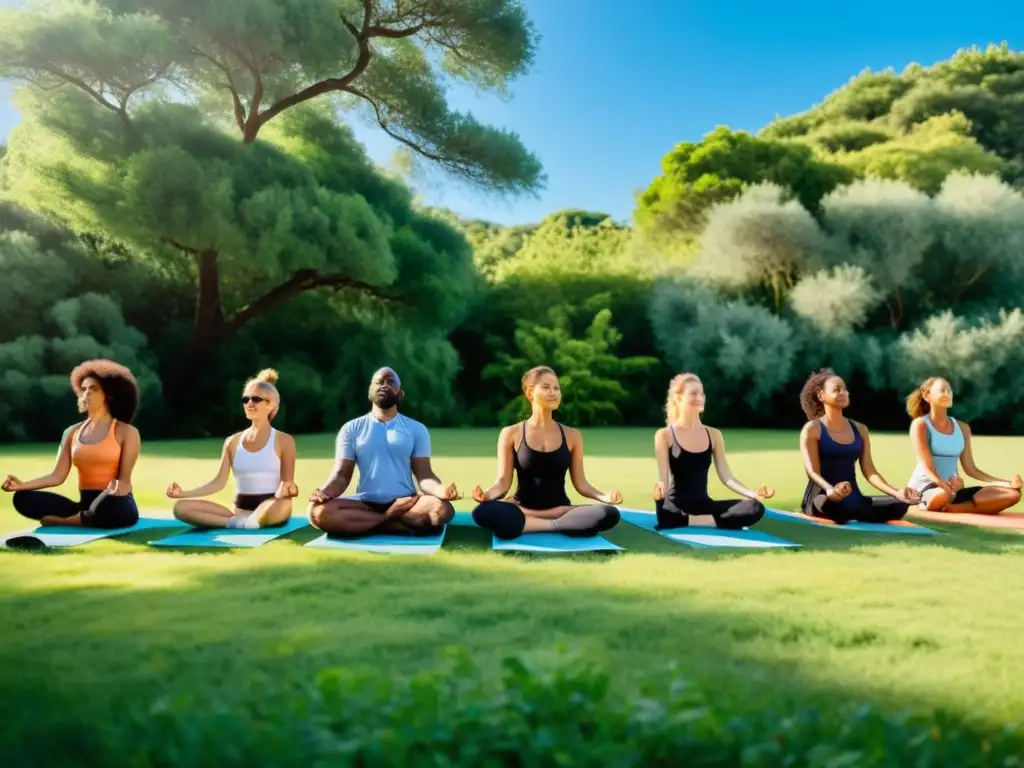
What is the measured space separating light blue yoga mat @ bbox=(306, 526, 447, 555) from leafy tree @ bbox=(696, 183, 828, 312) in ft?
58.6

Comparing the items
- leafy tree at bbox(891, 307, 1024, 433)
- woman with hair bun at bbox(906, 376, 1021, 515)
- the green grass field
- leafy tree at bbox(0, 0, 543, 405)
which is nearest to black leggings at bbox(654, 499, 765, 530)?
the green grass field

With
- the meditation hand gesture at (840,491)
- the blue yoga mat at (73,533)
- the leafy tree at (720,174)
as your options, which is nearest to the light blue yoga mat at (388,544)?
the blue yoga mat at (73,533)

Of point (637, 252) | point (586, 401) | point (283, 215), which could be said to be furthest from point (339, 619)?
point (637, 252)

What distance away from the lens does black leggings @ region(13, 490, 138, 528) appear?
5.11 m

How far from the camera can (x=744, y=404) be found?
2111 centimetres

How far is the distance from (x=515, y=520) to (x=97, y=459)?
2492mm

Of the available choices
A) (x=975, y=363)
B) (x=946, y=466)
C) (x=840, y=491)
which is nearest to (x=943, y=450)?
(x=946, y=466)

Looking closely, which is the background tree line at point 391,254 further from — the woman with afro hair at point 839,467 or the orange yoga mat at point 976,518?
the orange yoga mat at point 976,518

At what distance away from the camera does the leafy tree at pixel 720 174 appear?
83.1 feet

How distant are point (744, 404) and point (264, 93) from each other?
12.7 meters

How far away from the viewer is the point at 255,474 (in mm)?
5406

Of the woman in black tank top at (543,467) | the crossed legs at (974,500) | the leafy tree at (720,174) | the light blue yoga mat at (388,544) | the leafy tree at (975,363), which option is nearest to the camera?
the light blue yoga mat at (388,544)

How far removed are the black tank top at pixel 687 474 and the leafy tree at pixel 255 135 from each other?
1045 cm

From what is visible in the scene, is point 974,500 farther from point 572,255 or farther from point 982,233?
point 572,255
